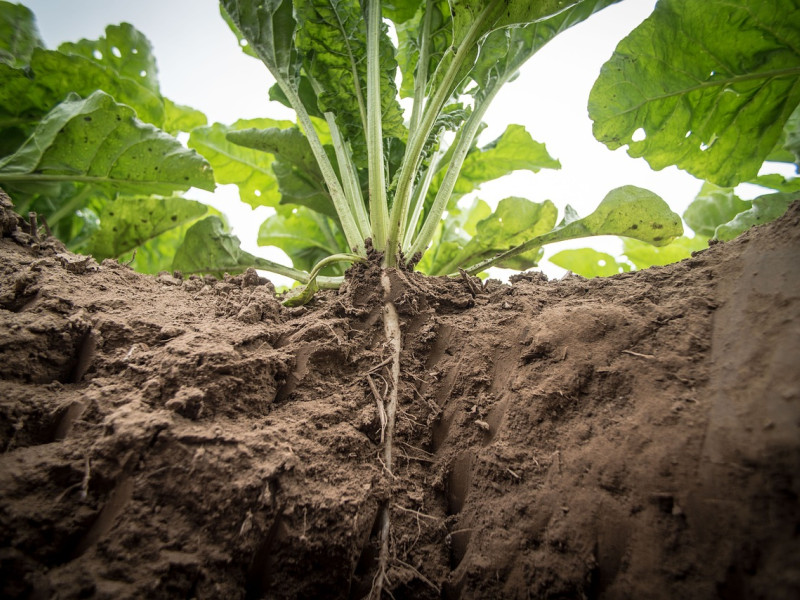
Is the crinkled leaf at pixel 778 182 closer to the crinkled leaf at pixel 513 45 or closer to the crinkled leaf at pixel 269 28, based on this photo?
the crinkled leaf at pixel 513 45

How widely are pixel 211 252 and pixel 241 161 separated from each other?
632 millimetres

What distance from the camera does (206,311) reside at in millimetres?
795

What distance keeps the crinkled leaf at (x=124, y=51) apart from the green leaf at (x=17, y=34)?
12 centimetres

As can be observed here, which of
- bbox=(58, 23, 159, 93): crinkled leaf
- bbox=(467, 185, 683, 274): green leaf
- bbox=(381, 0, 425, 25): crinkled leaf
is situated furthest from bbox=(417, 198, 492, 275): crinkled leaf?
bbox=(58, 23, 159, 93): crinkled leaf

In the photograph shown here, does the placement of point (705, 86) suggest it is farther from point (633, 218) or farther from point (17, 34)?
point (17, 34)

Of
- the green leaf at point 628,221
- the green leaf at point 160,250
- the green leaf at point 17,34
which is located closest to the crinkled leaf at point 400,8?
the green leaf at point 628,221

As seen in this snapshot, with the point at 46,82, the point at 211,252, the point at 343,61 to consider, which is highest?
the point at 343,61

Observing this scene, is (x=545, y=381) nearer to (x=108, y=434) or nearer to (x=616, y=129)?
(x=108, y=434)

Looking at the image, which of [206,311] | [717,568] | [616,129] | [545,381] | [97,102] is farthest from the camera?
[616,129]

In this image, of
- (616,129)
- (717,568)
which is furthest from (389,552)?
(616,129)

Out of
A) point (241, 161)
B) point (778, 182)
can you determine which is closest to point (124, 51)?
point (241, 161)

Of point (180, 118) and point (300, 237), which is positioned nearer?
point (300, 237)

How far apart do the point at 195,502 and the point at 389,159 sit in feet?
3.91

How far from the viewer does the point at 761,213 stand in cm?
110
